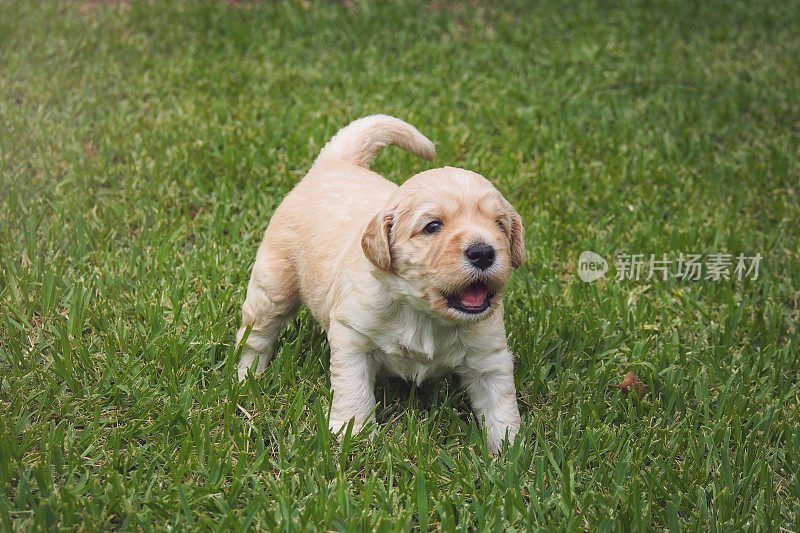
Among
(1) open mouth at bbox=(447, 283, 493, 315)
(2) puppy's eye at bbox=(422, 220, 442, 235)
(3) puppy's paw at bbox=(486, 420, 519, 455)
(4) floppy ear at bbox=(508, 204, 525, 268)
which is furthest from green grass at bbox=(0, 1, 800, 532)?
(2) puppy's eye at bbox=(422, 220, 442, 235)

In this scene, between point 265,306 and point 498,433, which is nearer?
point 498,433

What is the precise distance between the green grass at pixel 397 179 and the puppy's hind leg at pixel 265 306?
15cm

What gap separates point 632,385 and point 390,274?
1.39m

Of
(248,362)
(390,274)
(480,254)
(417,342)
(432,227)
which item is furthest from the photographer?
(248,362)

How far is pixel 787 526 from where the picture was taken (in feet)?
9.82

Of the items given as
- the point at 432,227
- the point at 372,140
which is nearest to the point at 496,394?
the point at 432,227

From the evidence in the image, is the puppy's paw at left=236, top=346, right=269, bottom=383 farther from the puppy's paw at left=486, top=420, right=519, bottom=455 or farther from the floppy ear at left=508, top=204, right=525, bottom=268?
the floppy ear at left=508, top=204, right=525, bottom=268

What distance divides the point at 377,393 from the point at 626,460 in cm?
109

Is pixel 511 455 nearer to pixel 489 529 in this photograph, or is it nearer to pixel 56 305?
pixel 489 529

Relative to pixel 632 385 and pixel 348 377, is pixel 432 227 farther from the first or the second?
pixel 632 385

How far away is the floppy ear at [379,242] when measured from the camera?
2.83 metres

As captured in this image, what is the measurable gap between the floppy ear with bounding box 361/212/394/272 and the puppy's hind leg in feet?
2.55

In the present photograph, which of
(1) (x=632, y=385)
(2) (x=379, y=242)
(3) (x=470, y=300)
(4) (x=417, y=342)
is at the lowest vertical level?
(1) (x=632, y=385)

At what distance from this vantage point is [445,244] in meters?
2.75
